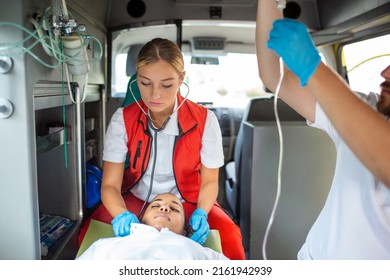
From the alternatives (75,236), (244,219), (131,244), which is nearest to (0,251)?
(131,244)

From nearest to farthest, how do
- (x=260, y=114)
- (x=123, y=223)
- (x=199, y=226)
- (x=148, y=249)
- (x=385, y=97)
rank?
(x=385, y=97)
(x=148, y=249)
(x=123, y=223)
(x=199, y=226)
(x=260, y=114)

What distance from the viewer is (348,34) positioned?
8.15ft

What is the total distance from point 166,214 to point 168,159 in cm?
28

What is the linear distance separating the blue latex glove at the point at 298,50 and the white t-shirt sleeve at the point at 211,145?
0.97 m

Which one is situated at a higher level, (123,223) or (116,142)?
(116,142)

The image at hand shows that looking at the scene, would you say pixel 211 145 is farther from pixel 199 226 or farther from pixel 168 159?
pixel 199 226

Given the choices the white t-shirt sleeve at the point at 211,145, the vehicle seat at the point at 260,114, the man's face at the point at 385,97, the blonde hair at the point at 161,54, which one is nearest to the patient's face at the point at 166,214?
the white t-shirt sleeve at the point at 211,145

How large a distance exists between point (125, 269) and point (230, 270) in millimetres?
333

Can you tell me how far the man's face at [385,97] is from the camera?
1024mm

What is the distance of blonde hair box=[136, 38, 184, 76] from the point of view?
4.99 ft

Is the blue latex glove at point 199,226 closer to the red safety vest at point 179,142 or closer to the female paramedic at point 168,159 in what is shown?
the female paramedic at point 168,159

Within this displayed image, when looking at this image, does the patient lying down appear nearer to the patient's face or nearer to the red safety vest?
the patient's face

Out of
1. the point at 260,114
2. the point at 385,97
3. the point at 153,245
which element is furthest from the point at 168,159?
the point at 260,114

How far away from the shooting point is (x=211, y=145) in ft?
5.68
